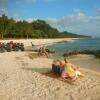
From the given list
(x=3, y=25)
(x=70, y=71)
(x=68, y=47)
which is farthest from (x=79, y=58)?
(x=3, y=25)

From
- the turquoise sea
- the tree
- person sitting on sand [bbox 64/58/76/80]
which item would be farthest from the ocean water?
person sitting on sand [bbox 64/58/76/80]

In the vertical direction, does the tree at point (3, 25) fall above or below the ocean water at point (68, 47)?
above

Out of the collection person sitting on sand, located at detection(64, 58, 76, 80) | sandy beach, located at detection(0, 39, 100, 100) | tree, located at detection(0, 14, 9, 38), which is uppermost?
tree, located at detection(0, 14, 9, 38)

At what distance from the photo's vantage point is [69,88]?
11.5 metres

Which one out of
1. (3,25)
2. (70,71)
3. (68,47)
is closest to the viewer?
(70,71)

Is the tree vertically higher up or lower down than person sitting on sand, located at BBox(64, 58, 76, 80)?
higher up

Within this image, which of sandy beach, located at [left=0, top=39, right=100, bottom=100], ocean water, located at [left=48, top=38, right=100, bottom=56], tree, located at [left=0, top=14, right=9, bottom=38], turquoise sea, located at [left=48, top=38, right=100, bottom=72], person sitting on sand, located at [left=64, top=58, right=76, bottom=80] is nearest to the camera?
sandy beach, located at [left=0, top=39, right=100, bottom=100]

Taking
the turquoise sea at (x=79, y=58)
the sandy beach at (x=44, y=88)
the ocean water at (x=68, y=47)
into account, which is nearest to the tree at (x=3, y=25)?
the ocean water at (x=68, y=47)

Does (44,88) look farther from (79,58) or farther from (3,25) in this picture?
(3,25)

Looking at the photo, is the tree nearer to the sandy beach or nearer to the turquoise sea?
the turquoise sea

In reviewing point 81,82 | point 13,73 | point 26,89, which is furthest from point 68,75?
point 13,73

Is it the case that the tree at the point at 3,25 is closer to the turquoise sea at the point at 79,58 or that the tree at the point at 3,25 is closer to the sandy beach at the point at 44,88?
the turquoise sea at the point at 79,58

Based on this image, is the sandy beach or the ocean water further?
the ocean water

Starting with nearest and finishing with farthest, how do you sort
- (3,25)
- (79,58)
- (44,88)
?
(44,88)
(79,58)
(3,25)
